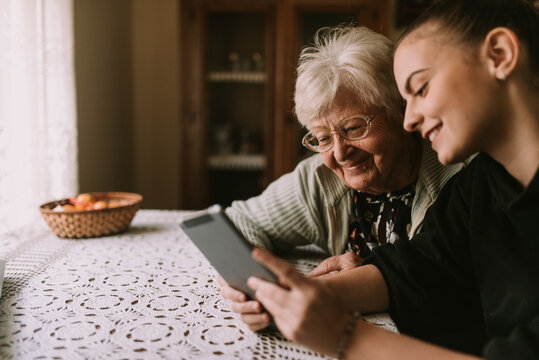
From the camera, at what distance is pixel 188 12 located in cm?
266

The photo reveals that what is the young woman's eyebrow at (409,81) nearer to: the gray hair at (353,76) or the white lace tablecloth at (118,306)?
the gray hair at (353,76)

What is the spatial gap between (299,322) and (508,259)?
1.24 feet

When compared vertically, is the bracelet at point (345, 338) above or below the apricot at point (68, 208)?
below

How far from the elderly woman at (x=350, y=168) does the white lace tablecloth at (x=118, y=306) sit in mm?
150

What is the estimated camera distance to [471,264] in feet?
2.93

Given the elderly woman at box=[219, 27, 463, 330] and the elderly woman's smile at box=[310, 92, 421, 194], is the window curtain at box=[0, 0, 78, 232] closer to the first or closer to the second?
the elderly woman at box=[219, 27, 463, 330]

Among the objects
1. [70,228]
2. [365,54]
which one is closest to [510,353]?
[365,54]

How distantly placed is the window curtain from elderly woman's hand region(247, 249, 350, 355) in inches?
48.0

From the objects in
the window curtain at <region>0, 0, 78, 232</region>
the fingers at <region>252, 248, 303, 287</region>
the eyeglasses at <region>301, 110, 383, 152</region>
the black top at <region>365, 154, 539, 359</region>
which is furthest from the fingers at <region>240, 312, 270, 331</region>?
the window curtain at <region>0, 0, 78, 232</region>

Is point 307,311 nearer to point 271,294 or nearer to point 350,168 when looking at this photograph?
point 271,294

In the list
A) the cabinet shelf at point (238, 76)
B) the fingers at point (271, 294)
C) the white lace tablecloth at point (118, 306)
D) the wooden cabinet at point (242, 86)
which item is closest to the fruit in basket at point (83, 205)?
the white lace tablecloth at point (118, 306)

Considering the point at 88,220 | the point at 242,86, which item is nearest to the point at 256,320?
the point at 88,220

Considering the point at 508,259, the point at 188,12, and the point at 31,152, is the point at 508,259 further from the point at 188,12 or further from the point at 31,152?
the point at 188,12

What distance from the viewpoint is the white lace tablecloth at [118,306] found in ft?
2.43
